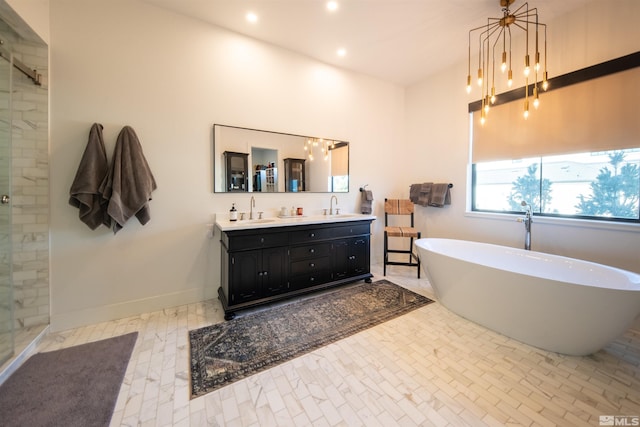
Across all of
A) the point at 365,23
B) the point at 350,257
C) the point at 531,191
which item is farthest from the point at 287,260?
the point at 531,191

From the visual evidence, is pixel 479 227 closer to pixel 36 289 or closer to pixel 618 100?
pixel 618 100

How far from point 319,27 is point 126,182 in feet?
8.23

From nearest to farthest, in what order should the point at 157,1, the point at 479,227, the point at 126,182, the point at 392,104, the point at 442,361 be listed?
the point at 442,361
the point at 126,182
the point at 157,1
the point at 479,227
the point at 392,104

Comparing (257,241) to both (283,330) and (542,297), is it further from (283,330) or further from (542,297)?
(542,297)

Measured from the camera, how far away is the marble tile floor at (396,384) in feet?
4.27

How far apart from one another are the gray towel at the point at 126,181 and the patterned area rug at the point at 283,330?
1220mm

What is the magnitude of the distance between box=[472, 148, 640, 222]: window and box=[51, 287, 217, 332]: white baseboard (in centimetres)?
373

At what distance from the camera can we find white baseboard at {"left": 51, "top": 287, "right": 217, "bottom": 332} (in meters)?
2.09

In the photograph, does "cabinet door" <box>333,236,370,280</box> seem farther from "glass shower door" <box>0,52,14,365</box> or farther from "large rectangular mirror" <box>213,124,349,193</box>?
"glass shower door" <box>0,52,14,365</box>

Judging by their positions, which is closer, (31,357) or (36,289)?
(31,357)

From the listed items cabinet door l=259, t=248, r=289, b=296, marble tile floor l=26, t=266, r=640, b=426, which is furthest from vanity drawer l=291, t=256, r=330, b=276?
marble tile floor l=26, t=266, r=640, b=426

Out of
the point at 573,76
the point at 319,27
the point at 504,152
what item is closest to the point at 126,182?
the point at 319,27

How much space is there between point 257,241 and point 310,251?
25.0 inches

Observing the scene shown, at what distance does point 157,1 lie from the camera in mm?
2260
